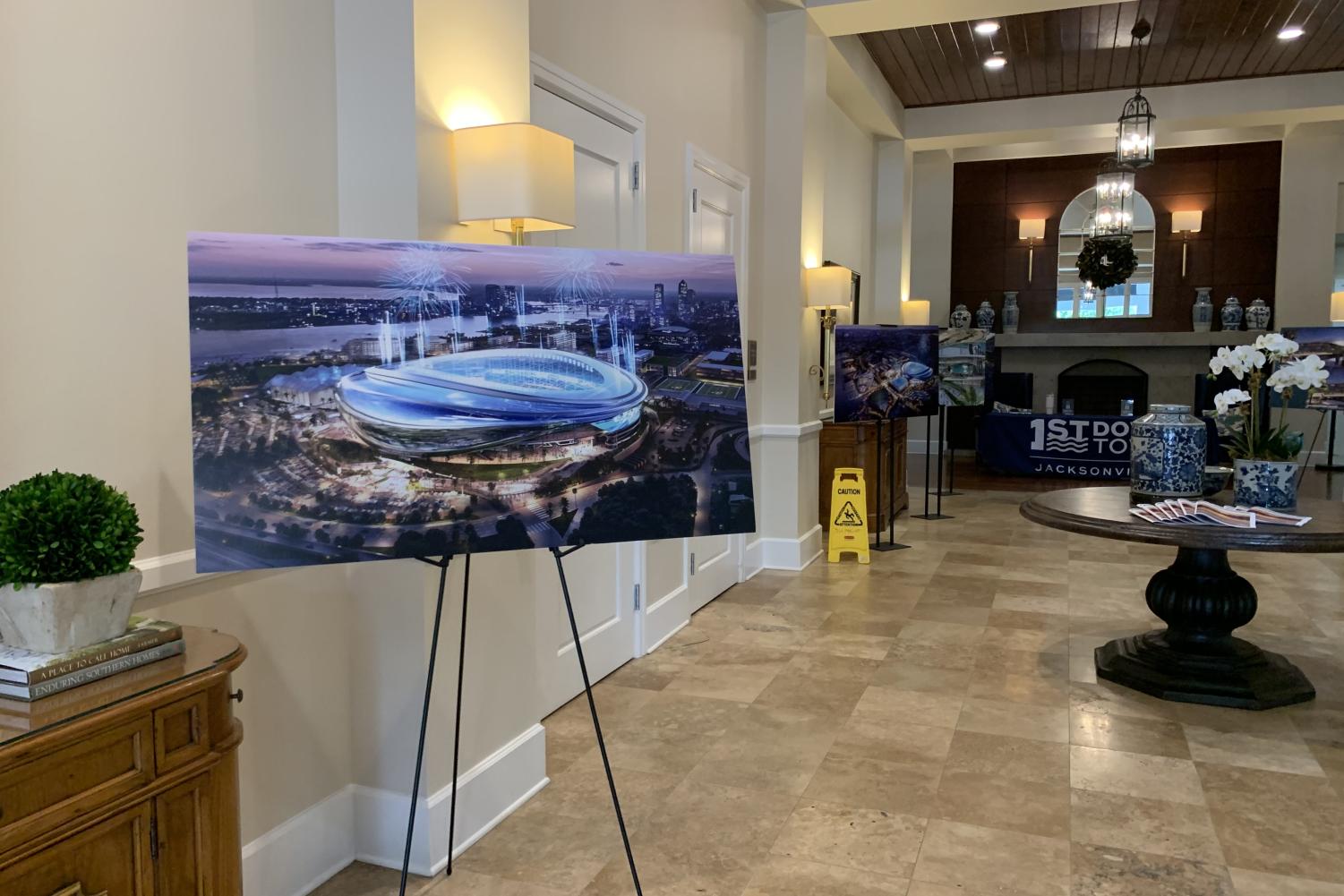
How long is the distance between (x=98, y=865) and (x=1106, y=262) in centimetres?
1092

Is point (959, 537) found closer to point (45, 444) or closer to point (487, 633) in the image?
point (487, 633)

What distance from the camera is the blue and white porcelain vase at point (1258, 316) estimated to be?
36.1 ft

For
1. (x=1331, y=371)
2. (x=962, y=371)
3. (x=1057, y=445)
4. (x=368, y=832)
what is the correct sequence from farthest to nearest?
(x=1057, y=445) < (x=962, y=371) < (x=1331, y=371) < (x=368, y=832)

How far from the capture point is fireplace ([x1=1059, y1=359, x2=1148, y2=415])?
12078 mm

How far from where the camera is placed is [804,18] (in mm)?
5844

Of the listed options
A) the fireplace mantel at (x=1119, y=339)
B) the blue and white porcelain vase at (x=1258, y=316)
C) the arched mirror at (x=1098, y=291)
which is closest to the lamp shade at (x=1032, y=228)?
the arched mirror at (x=1098, y=291)

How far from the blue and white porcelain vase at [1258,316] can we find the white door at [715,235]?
825 centimetres

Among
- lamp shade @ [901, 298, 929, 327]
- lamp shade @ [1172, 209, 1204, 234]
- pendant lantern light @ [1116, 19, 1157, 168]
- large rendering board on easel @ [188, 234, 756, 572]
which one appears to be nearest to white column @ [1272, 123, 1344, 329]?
lamp shade @ [1172, 209, 1204, 234]

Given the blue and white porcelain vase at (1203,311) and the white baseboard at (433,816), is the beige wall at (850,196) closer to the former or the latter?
the blue and white porcelain vase at (1203,311)

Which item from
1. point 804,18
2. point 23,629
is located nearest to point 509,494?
point 23,629

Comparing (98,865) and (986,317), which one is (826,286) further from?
(986,317)

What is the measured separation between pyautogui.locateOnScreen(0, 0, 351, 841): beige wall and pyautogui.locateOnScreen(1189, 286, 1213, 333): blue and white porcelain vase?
11507mm

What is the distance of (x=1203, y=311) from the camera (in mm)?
11438

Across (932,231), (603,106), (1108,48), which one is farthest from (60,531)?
(932,231)
